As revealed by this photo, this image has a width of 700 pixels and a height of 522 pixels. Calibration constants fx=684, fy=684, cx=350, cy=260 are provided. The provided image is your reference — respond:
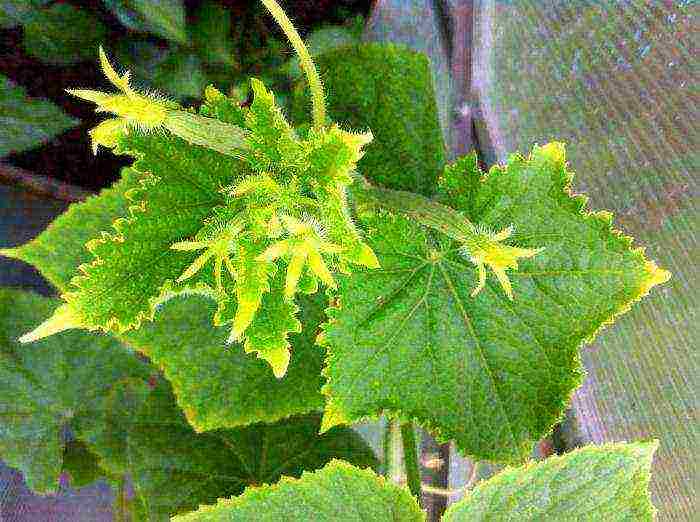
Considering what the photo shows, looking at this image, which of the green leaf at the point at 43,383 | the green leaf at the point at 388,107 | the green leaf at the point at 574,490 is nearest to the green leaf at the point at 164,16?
the green leaf at the point at 388,107

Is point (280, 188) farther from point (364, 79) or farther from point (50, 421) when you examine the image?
point (50, 421)

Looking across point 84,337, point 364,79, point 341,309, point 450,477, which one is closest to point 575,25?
point 364,79

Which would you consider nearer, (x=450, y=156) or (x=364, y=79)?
(x=364, y=79)

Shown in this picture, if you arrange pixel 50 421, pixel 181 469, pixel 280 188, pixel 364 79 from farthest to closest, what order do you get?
pixel 50 421 < pixel 181 469 < pixel 364 79 < pixel 280 188

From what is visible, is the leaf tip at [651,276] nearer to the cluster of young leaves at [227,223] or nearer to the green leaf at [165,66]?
the cluster of young leaves at [227,223]

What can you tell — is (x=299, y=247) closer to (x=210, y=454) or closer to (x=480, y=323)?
(x=480, y=323)

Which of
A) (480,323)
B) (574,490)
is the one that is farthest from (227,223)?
(574,490)

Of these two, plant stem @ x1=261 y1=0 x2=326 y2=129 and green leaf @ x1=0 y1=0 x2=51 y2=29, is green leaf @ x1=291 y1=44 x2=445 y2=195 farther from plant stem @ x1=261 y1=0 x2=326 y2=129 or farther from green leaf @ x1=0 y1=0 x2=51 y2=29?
green leaf @ x1=0 y1=0 x2=51 y2=29
